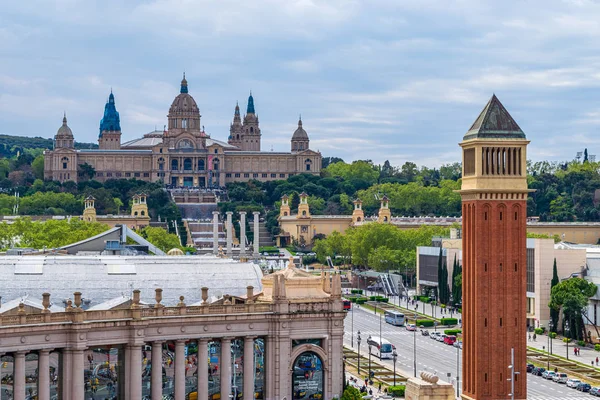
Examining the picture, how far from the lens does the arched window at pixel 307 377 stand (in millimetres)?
86250

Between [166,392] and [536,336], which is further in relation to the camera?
[536,336]

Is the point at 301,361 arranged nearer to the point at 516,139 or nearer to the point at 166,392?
the point at 166,392

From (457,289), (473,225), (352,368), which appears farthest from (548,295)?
(473,225)

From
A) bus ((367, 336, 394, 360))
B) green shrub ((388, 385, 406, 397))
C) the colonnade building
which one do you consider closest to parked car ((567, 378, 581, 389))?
green shrub ((388, 385, 406, 397))

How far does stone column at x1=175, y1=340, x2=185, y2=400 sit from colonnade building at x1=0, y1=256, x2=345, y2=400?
6 centimetres

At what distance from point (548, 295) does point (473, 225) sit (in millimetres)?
51904

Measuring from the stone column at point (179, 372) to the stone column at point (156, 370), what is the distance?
1233 millimetres

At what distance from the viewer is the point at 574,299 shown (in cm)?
13662

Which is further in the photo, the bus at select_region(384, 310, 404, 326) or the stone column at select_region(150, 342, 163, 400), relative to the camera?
the bus at select_region(384, 310, 404, 326)

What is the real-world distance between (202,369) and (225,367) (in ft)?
4.91

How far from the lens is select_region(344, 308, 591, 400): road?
108 m

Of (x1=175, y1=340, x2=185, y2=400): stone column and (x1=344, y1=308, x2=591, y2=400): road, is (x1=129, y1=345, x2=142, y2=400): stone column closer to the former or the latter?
(x1=175, y1=340, x2=185, y2=400): stone column

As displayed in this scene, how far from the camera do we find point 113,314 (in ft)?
263

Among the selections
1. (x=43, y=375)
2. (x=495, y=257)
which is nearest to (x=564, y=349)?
(x=495, y=257)
